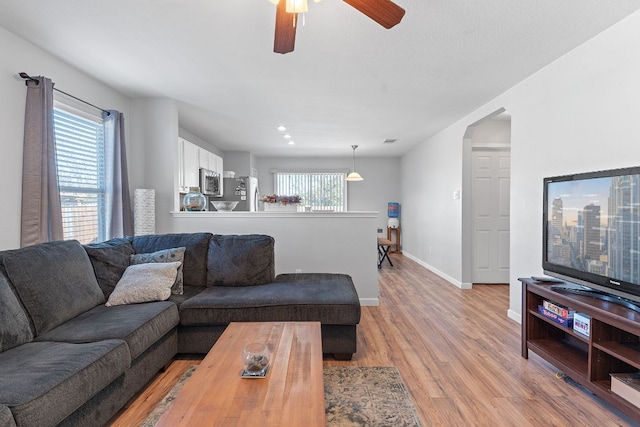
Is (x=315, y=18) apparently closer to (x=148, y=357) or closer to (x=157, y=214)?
(x=148, y=357)

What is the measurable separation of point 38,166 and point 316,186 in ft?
21.0

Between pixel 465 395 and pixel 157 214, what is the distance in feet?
12.1

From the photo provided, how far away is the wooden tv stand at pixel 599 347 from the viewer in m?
1.78

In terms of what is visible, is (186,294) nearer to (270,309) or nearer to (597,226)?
(270,309)

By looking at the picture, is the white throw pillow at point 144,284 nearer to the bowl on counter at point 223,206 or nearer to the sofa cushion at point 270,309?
the sofa cushion at point 270,309

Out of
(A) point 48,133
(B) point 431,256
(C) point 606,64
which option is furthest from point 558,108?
(A) point 48,133

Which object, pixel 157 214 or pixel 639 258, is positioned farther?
pixel 157 214

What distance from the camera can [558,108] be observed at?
9.38 feet

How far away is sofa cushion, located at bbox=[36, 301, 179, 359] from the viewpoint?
6.22 ft

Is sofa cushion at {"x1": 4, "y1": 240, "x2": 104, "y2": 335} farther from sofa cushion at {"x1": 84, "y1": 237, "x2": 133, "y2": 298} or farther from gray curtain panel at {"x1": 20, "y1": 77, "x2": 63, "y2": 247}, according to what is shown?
gray curtain panel at {"x1": 20, "y1": 77, "x2": 63, "y2": 247}

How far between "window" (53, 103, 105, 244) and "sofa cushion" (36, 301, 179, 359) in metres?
1.17

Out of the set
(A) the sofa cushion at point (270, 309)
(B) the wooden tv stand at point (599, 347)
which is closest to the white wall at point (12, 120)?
(A) the sofa cushion at point (270, 309)

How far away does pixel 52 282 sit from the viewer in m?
2.09

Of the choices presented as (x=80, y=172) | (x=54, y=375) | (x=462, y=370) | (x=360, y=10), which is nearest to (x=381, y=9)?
(x=360, y=10)
